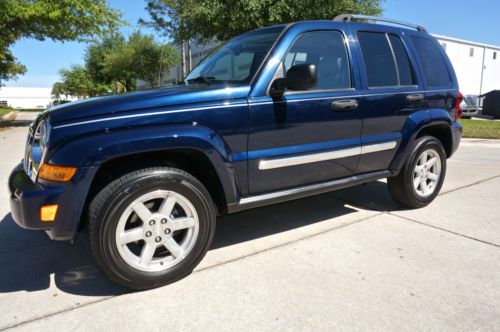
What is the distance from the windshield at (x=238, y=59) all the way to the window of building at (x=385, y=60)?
0.96 m

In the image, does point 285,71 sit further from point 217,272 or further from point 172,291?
point 172,291

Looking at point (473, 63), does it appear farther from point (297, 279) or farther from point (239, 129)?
point (297, 279)

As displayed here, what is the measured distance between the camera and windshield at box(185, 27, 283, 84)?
9.87 ft

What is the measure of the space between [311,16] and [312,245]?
38.0 ft

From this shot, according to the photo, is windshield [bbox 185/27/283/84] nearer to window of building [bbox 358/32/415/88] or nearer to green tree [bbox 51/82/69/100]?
window of building [bbox 358/32/415/88]

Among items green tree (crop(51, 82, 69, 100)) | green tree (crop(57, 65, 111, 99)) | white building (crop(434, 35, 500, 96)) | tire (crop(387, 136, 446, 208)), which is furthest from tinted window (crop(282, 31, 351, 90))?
green tree (crop(51, 82, 69, 100))

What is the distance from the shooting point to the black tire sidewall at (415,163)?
3.93m

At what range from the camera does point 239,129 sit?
2732 mm

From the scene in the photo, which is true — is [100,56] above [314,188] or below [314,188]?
above

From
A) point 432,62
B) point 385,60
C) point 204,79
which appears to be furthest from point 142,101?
point 432,62

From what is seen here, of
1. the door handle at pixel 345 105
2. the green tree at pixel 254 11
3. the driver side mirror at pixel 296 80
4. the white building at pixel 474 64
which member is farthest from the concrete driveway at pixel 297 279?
the white building at pixel 474 64

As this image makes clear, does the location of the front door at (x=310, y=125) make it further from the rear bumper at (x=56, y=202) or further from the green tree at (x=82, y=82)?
the green tree at (x=82, y=82)

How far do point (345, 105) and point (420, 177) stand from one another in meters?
1.57

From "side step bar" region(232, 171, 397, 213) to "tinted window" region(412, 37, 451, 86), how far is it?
4.09 ft
